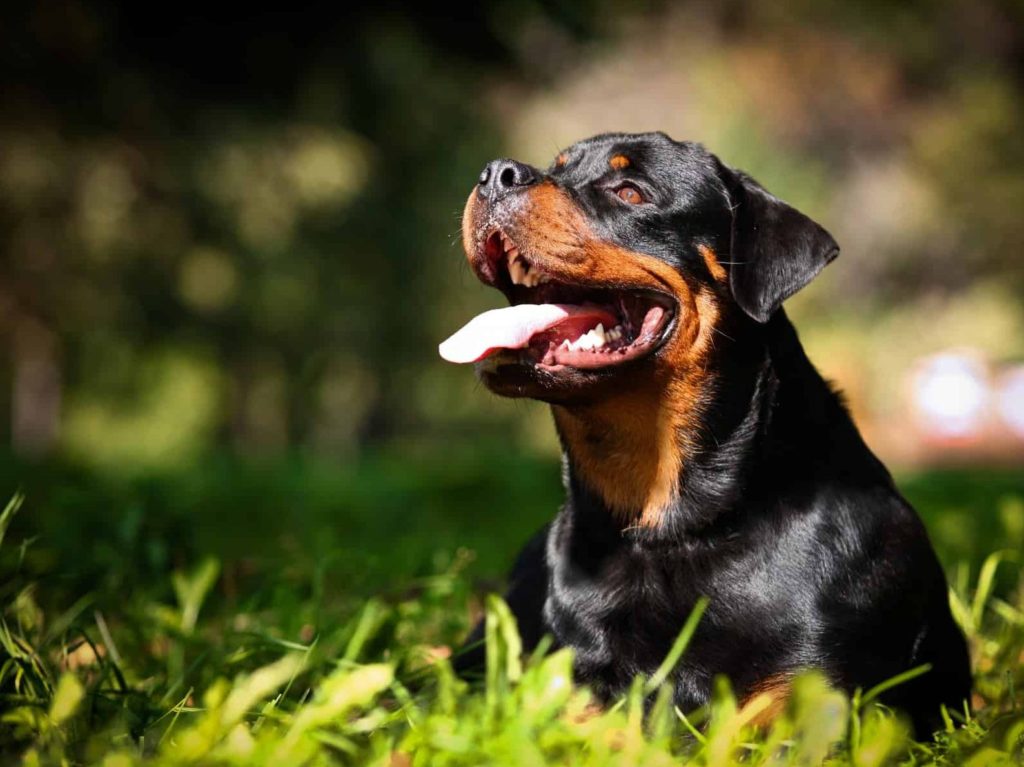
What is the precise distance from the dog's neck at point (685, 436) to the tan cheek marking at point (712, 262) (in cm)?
18

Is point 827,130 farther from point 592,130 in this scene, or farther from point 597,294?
point 597,294

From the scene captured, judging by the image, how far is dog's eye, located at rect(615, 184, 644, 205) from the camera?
3021mm

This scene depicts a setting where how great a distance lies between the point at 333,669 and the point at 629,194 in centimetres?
145

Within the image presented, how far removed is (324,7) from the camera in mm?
5594

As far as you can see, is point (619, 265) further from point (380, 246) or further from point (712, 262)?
point (380, 246)

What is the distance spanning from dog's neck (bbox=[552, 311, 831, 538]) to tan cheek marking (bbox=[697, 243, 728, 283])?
176mm

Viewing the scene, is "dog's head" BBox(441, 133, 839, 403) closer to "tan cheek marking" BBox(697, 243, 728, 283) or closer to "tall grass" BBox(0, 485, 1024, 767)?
"tan cheek marking" BBox(697, 243, 728, 283)

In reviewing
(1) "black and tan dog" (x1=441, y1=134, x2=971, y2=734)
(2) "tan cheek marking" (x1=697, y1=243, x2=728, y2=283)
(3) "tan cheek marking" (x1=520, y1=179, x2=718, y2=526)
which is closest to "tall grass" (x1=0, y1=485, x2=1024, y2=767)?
(1) "black and tan dog" (x1=441, y1=134, x2=971, y2=734)

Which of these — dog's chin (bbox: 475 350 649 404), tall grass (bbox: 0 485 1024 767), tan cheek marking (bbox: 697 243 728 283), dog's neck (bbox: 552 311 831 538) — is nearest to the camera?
tall grass (bbox: 0 485 1024 767)

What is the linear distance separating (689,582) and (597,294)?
32.0 inches

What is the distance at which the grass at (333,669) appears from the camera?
1.87m

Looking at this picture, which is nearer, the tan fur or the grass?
the grass

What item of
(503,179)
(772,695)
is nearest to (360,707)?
(772,695)

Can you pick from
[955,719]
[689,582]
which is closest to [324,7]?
[689,582]
